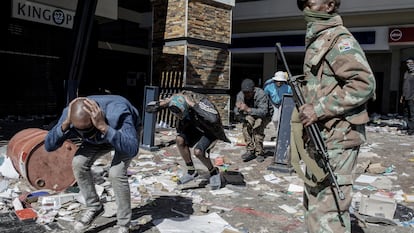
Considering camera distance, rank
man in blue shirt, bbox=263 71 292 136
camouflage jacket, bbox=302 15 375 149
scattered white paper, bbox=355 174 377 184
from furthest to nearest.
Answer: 1. man in blue shirt, bbox=263 71 292 136
2. scattered white paper, bbox=355 174 377 184
3. camouflage jacket, bbox=302 15 375 149

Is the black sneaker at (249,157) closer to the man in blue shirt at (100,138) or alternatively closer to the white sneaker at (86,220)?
the man in blue shirt at (100,138)

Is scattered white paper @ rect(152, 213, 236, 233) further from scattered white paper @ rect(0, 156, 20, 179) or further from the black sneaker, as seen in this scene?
the black sneaker

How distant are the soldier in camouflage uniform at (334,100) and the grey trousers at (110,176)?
64.0 inches

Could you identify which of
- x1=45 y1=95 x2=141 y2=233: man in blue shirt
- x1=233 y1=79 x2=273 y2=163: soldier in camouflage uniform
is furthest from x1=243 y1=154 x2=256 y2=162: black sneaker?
x1=45 y1=95 x2=141 y2=233: man in blue shirt

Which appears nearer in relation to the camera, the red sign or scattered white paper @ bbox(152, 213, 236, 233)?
scattered white paper @ bbox(152, 213, 236, 233)

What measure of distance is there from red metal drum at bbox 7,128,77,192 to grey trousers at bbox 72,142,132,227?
127 cm

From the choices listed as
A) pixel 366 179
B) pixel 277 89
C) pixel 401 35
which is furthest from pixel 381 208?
pixel 401 35

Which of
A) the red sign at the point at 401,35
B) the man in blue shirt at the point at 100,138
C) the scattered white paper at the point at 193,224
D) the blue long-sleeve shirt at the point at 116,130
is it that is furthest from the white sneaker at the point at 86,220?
the red sign at the point at 401,35

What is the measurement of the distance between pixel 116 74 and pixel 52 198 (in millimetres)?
14946

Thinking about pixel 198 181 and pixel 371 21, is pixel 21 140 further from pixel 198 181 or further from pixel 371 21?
pixel 371 21

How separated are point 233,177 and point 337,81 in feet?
11.6

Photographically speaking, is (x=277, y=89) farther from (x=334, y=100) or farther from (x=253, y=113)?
(x=334, y=100)

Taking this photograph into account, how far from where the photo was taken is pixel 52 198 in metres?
4.04

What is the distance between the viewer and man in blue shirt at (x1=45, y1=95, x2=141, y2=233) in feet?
9.48
